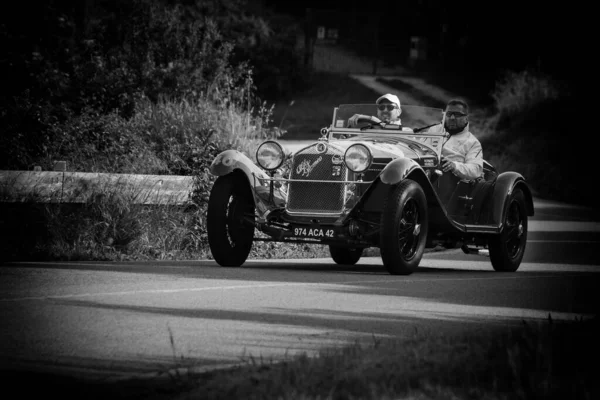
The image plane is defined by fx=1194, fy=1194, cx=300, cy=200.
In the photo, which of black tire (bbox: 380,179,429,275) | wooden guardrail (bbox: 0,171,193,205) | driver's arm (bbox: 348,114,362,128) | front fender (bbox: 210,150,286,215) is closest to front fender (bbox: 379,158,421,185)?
black tire (bbox: 380,179,429,275)

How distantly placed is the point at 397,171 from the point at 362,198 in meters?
0.48

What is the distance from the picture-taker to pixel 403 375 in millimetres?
5582

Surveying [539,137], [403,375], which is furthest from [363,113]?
[539,137]

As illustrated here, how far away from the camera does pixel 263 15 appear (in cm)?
4266

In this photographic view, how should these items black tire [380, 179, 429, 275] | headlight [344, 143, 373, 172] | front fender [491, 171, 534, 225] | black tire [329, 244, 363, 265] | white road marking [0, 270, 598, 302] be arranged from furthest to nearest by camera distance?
black tire [329, 244, 363, 265] < front fender [491, 171, 534, 225] < headlight [344, 143, 373, 172] < black tire [380, 179, 429, 275] < white road marking [0, 270, 598, 302]

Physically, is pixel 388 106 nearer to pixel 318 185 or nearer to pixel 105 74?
pixel 318 185

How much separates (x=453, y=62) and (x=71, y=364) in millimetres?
36813

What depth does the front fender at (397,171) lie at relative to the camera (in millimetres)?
10805

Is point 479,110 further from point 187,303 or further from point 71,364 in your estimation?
point 71,364

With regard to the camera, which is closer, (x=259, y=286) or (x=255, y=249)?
(x=259, y=286)

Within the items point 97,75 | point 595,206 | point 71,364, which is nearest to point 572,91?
point 595,206

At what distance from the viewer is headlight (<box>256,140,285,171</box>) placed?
471 inches

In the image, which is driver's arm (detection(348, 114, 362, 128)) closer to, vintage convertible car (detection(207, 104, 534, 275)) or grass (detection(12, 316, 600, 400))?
vintage convertible car (detection(207, 104, 534, 275))

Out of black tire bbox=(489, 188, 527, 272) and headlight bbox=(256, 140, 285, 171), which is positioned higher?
headlight bbox=(256, 140, 285, 171)
